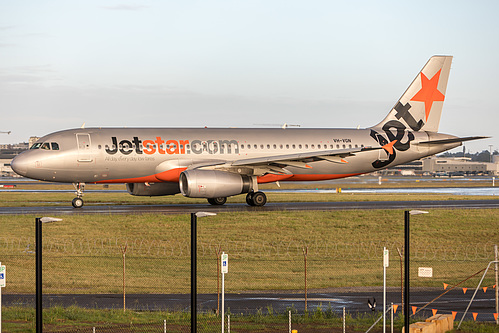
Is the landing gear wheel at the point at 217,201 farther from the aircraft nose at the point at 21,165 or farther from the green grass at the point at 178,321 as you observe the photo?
the green grass at the point at 178,321

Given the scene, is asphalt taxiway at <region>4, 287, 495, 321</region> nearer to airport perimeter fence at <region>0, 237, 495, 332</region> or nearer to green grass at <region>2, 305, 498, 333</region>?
airport perimeter fence at <region>0, 237, 495, 332</region>

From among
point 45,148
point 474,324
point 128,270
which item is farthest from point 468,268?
point 45,148

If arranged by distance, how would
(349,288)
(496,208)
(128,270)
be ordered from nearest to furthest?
(349,288) < (128,270) < (496,208)

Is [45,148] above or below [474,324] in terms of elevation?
above

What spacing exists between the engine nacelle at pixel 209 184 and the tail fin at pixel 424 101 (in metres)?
14.3

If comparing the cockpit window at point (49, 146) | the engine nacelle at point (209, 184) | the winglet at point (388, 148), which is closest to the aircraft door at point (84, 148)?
the cockpit window at point (49, 146)

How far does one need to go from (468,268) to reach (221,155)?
17.7 metres

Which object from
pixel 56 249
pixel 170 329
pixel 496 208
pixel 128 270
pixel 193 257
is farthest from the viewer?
pixel 496 208

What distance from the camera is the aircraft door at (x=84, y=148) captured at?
138 ft

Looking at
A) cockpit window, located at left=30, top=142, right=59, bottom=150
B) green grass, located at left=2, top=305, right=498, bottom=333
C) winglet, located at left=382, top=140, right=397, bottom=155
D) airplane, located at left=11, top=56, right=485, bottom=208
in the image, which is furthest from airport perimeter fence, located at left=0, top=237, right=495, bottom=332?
winglet, located at left=382, top=140, right=397, bottom=155

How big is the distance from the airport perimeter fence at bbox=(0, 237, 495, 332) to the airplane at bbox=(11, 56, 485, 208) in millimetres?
7319

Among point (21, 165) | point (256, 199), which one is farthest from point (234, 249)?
point (21, 165)

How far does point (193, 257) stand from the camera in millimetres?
16922

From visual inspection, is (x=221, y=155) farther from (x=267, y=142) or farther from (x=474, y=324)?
(x=474, y=324)
